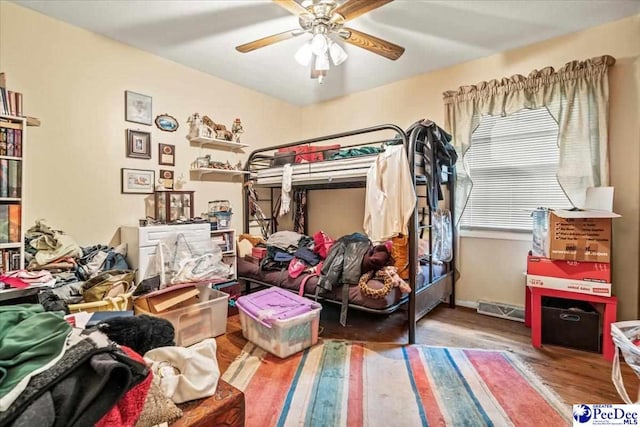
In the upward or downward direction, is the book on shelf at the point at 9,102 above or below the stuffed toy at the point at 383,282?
above

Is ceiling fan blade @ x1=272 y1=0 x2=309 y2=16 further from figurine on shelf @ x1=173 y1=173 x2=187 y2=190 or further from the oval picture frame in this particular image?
figurine on shelf @ x1=173 y1=173 x2=187 y2=190

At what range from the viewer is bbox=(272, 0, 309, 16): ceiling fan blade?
1.71m

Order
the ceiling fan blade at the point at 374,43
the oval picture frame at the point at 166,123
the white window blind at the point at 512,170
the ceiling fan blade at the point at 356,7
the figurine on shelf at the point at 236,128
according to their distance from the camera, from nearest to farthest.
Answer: the ceiling fan blade at the point at 356,7 → the ceiling fan blade at the point at 374,43 → the white window blind at the point at 512,170 → the oval picture frame at the point at 166,123 → the figurine on shelf at the point at 236,128

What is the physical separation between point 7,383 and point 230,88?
353cm

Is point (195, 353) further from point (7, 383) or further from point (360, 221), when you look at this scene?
point (360, 221)

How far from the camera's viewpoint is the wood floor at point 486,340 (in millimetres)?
1785

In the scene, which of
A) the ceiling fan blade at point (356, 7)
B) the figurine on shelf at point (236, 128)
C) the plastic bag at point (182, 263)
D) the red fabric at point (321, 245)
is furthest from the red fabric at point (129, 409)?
the figurine on shelf at point (236, 128)

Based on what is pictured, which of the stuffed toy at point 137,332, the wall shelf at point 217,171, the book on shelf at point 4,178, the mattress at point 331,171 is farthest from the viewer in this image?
the wall shelf at point 217,171

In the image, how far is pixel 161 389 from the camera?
800mm

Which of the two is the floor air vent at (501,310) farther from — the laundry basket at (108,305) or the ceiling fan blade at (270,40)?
the laundry basket at (108,305)

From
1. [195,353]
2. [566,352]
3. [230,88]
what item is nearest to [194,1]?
[230,88]

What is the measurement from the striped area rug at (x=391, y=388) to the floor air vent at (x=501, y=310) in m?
0.78

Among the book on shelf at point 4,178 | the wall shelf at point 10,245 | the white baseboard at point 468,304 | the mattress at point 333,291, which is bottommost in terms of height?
the white baseboard at point 468,304

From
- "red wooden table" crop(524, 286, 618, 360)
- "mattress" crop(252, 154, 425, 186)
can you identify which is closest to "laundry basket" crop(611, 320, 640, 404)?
"red wooden table" crop(524, 286, 618, 360)
